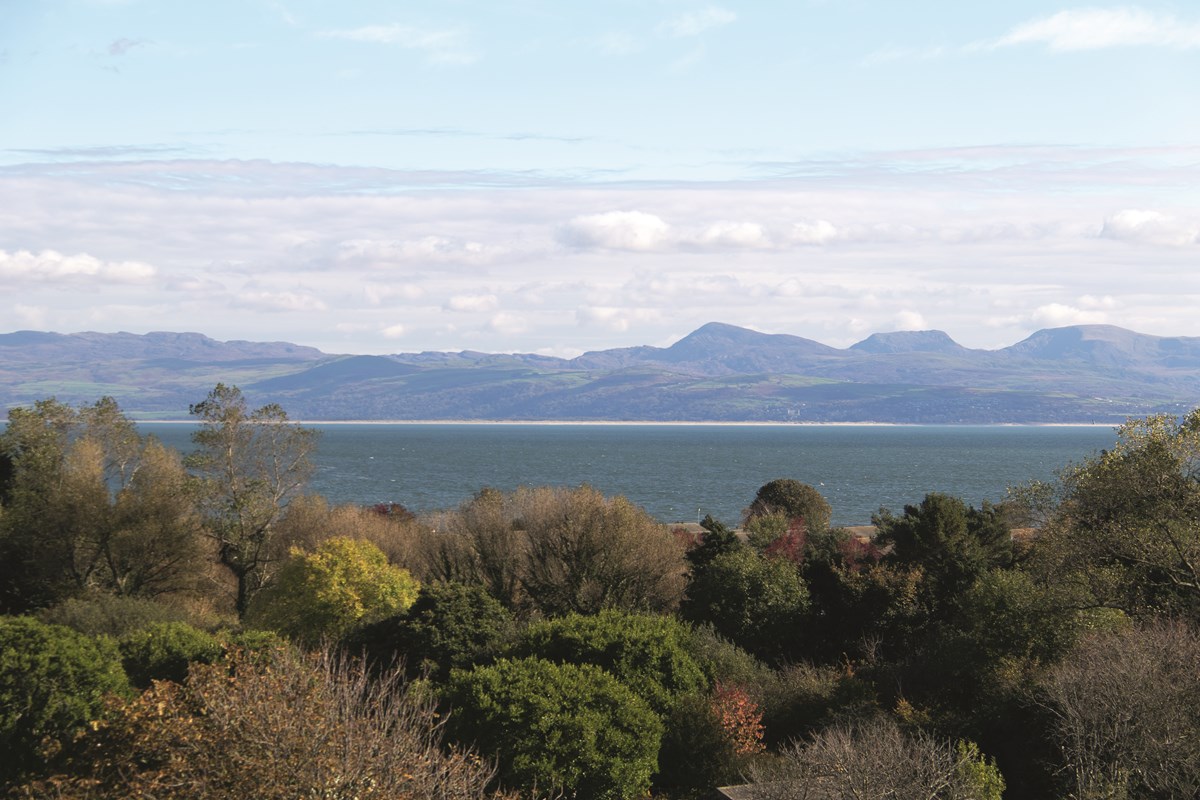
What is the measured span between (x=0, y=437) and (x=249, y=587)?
48.9 ft

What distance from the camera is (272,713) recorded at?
15430 mm

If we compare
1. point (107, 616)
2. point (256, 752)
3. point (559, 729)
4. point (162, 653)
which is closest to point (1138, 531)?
point (559, 729)

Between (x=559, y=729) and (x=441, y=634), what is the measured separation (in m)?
10.4

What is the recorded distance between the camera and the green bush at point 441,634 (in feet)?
113

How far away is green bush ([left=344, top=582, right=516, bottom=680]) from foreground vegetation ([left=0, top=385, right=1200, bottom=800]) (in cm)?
10

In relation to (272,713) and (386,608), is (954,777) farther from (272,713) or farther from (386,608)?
(386,608)

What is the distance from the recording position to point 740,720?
2806 cm

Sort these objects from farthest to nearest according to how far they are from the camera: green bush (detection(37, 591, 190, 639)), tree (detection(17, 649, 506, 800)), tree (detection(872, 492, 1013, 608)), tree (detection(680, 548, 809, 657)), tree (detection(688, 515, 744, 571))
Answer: tree (detection(688, 515, 744, 571))
tree (detection(872, 492, 1013, 608))
tree (detection(680, 548, 809, 657))
green bush (detection(37, 591, 190, 639))
tree (detection(17, 649, 506, 800))

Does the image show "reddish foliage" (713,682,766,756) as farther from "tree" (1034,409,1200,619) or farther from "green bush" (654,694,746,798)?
"tree" (1034,409,1200,619)

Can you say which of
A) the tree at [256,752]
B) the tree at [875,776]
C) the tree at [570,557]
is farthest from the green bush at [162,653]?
the tree at [570,557]

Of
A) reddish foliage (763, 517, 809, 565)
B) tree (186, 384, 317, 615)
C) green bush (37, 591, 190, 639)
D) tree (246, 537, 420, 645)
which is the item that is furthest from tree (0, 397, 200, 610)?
reddish foliage (763, 517, 809, 565)

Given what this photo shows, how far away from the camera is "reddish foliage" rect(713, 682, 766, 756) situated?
27.2 meters

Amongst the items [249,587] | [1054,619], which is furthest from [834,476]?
[1054,619]

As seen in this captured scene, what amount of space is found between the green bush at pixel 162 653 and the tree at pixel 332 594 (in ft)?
29.6
